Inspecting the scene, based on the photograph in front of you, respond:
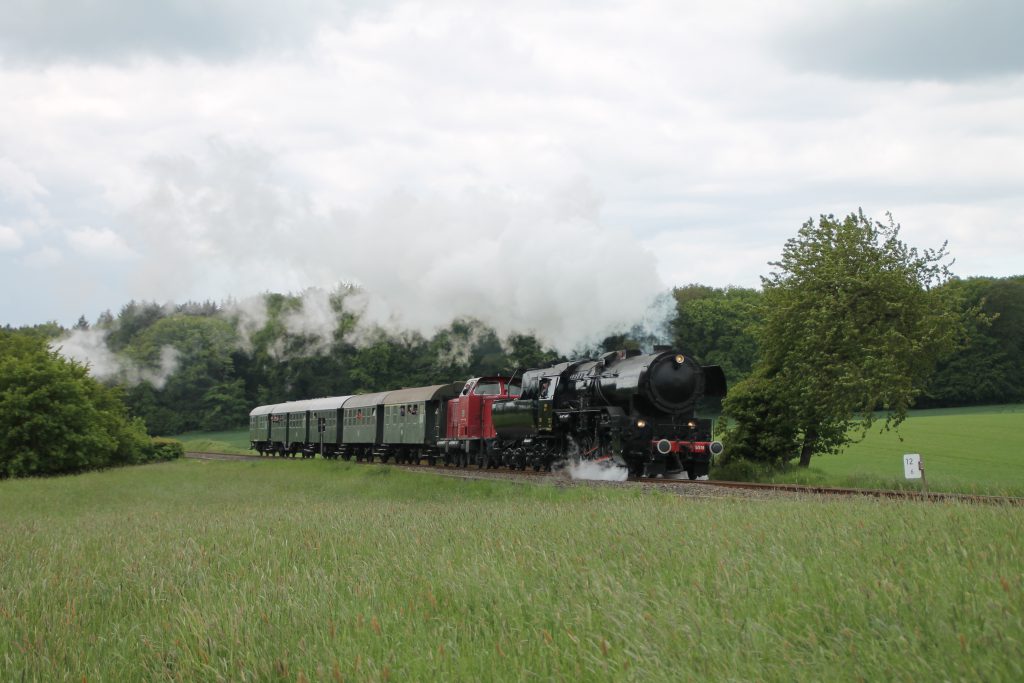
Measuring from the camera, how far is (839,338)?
25984mm

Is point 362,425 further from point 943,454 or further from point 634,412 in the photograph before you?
point 943,454

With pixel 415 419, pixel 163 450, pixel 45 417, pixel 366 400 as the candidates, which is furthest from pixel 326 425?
pixel 45 417

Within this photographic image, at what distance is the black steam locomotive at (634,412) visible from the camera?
23688 mm

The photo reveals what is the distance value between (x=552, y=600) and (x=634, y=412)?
1732cm

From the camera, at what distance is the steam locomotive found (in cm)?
2386

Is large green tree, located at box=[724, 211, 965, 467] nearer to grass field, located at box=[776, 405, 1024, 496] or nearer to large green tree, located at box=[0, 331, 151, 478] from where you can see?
grass field, located at box=[776, 405, 1024, 496]

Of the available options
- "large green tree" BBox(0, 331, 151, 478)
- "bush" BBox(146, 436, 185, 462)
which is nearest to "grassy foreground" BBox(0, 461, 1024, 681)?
"large green tree" BBox(0, 331, 151, 478)

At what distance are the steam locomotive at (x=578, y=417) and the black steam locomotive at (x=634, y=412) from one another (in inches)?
1.1

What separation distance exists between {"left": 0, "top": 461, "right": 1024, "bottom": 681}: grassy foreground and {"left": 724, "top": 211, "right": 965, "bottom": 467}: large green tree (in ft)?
49.9

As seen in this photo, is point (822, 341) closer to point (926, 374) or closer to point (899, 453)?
point (926, 374)

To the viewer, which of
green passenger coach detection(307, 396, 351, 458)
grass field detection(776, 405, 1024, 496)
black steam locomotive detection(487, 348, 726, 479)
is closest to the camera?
black steam locomotive detection(487, 348, 726, 479)

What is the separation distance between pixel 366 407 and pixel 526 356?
8.96 meters

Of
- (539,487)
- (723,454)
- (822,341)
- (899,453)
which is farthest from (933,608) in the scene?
(899,453)

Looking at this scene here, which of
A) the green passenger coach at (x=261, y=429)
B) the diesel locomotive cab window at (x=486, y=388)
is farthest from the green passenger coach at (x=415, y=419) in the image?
the green passenger coach at (x=261, y=429)
